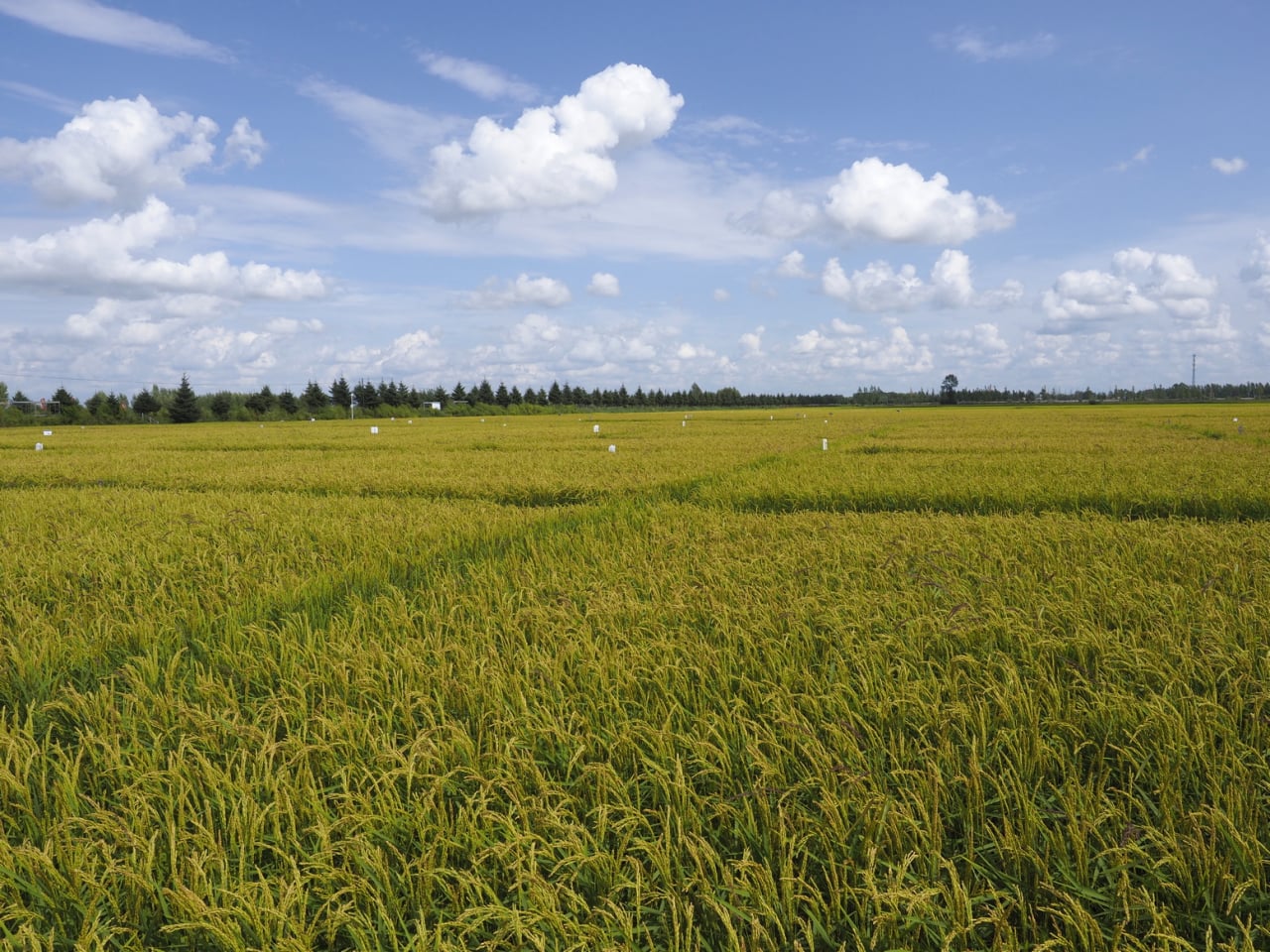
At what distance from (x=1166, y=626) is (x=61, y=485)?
1516 centimetres

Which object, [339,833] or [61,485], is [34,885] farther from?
[61,485]

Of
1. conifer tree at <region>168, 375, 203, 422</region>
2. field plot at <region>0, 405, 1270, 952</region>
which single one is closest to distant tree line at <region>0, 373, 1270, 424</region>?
conifer tree at <region>168, 375, 203, 422</region>

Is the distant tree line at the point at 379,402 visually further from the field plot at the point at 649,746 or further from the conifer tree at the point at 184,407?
the field plot at the point at 649,746

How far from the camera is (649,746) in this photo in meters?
2.17

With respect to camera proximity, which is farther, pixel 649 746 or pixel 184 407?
pixel 184 407

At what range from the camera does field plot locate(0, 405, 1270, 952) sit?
1527mm

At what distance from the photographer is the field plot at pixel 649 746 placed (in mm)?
1527

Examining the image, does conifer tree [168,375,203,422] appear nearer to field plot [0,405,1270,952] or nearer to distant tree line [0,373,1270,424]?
distant tree line [0,373,1270,424]

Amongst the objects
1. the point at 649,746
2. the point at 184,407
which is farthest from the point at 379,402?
the point at 649,746

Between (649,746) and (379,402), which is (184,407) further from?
(649,746)

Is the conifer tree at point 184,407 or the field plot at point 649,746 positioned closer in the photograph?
the field plot at point 649,746

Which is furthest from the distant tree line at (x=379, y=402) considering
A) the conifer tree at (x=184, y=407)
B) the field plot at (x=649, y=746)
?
the field plot at (x=649, y=746)

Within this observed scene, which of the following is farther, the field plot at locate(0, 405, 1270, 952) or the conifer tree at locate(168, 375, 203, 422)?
the conifer tree at locate(168, 375, 203, 422)

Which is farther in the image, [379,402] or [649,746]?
[379,402]
